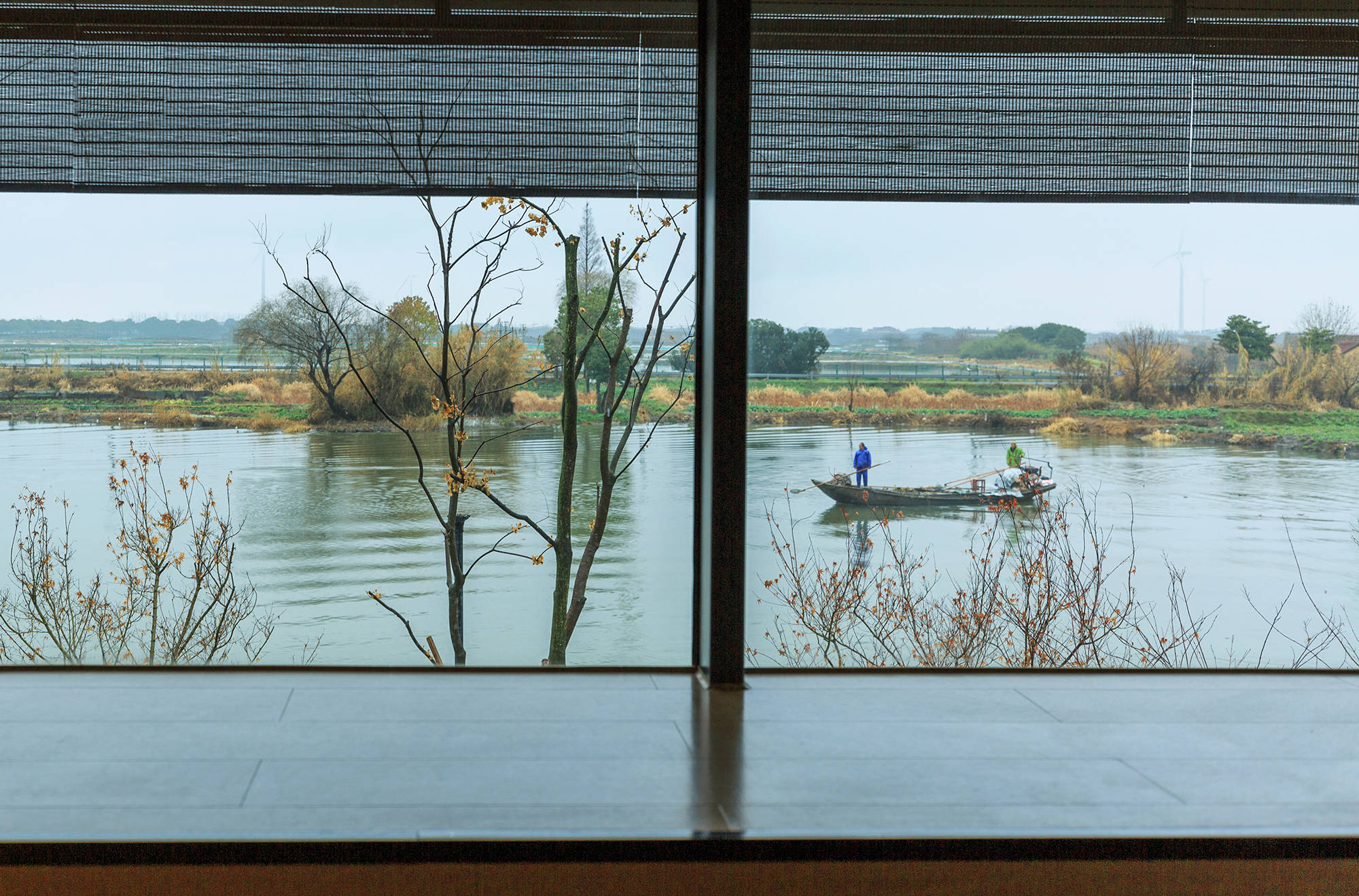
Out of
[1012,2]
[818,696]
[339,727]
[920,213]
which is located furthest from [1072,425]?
[339,727]

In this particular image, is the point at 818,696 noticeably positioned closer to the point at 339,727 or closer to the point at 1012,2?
the point at 339,727

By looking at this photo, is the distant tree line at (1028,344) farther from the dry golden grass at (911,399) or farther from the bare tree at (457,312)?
the bare tree at (457,312)

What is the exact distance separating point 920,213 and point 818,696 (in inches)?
168

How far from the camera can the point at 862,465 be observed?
221 inches

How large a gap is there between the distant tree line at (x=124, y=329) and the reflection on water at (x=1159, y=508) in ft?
9.92

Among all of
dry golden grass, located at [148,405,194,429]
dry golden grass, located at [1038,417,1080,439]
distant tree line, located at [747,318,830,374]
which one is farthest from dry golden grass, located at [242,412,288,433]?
dry golden grass, located at [1038,417,1080,439]

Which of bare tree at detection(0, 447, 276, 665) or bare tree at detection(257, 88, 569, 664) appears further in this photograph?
bare tree at detection(0, 447, 276, 665)

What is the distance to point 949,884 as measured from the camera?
184 centimetres

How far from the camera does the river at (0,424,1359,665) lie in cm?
502

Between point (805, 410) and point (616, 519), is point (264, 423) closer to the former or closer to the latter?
point (616, 519)

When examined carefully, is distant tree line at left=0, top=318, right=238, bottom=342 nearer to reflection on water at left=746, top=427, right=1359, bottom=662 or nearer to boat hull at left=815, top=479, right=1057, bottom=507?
reflection on water at left=746, top=427, right=1359, bottom=662

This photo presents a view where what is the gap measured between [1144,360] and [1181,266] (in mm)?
846

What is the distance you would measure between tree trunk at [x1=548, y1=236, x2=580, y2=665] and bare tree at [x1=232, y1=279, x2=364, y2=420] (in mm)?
1076

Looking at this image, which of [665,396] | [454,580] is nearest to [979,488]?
[665,396]
